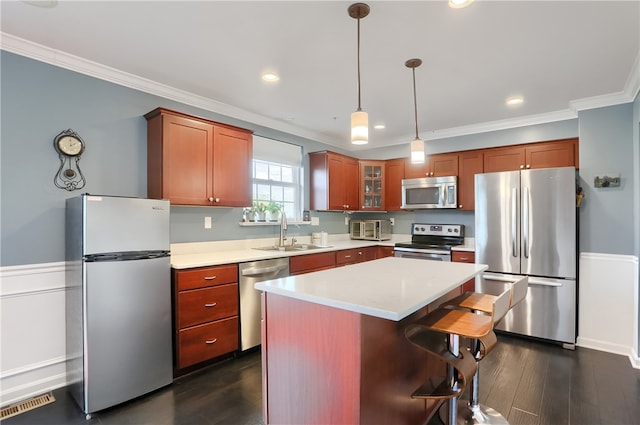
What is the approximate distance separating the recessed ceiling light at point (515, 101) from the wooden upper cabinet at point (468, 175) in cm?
84

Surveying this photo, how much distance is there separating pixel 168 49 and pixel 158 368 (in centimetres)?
231

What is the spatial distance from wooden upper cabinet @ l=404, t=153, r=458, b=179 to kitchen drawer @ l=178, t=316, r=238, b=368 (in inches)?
127

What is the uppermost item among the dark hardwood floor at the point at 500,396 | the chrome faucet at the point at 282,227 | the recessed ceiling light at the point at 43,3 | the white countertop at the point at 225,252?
the recessed ceiling light at the point at 43,3

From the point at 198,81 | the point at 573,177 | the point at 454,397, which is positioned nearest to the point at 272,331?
the point at 454,397

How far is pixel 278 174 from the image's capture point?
4.20m

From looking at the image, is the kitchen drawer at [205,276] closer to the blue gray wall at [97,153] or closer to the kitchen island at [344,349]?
the blue gray wall at [97,153]

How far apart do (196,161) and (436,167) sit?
10.5 ft

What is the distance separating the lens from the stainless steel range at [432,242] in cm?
404

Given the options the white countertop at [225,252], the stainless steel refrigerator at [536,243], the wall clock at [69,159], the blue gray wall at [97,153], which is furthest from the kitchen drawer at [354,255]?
the wall clock at [69,159]

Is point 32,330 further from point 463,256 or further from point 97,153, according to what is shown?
point 463,256

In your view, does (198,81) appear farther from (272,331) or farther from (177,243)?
(272,331)

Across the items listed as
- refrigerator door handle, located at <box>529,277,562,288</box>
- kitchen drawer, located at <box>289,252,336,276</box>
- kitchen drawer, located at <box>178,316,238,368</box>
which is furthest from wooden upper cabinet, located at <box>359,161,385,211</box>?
kitchen drawer, located at <box>178,316,238,368</box>

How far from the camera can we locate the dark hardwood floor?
6.64 feet

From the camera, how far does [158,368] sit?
2.34 meters
